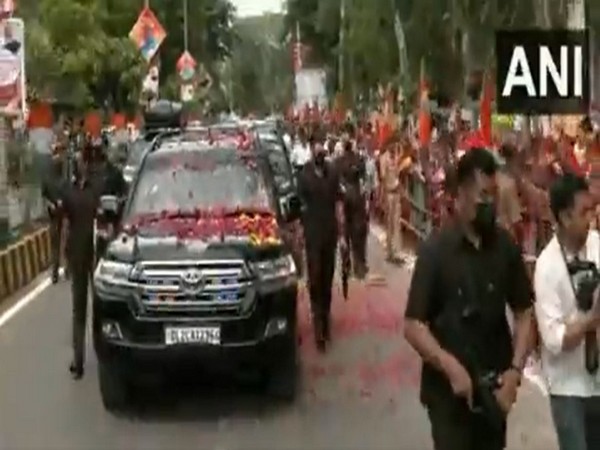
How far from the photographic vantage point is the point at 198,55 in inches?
3986

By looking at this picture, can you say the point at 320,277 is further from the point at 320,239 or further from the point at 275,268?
the point at 275,268

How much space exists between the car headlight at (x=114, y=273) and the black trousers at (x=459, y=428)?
5944 millimetres

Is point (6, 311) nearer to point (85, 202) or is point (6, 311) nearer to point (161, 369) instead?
point (85, 202)

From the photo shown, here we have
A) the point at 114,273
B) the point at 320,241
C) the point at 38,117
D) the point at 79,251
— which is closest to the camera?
the point at 114,273

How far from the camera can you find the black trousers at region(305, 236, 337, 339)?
15.9m

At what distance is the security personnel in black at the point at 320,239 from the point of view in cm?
1591

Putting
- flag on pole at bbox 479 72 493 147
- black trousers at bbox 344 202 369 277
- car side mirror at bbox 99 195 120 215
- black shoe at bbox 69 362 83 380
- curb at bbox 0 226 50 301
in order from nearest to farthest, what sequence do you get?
car side mirror at bbox 99 195 120 215, black shoe at bbox 69 362 83 380, flag on pole at bbox 479 72 493 147, black trousers at bbox 344 202 369 277, curb at bbox 0 226 50 301

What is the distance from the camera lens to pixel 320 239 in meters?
16.0

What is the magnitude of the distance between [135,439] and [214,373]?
89.1 inches

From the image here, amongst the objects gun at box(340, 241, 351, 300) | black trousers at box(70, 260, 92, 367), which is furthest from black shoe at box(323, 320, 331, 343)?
gun at box(340, 241, 351, 300)

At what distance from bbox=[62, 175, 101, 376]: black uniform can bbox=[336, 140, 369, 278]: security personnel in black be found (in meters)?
6.52

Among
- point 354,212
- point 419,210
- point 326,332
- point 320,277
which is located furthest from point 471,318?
point 419,210

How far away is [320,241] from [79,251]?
2.79 metres

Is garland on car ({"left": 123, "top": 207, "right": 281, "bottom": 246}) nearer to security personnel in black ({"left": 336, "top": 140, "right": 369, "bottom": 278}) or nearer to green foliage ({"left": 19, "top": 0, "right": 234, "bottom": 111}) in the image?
security personnel in black ({"left": 336, "top": 140, "right": 369, "bottom": 278})
